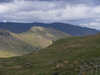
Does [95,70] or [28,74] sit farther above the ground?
[95,70]

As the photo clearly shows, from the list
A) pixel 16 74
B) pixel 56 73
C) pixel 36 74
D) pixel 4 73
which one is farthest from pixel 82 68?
pixel 4 73

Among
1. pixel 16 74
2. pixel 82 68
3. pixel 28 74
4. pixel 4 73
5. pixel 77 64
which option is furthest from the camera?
→ pixel 4 73

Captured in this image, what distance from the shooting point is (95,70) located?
9994cm

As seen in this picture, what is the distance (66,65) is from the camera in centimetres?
12088

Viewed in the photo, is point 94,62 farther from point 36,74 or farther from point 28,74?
point 28,74

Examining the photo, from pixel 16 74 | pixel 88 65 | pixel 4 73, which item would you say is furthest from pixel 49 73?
pixel 4 73

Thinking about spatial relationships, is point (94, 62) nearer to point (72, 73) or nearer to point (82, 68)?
point (82, 68)

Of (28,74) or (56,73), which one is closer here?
(56,73)

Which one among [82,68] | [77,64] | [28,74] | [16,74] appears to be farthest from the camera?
[16,74]

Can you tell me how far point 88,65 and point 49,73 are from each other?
763 inches

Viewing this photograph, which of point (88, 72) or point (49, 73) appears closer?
point (88, 72)

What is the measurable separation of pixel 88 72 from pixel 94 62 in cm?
1550

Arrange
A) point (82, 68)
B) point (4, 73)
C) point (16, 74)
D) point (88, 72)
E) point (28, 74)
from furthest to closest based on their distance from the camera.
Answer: point (4, 73) < point (16, 74) < point (28, 74) < point (82, 68) < point (88, 72)

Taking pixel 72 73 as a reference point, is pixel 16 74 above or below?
below
